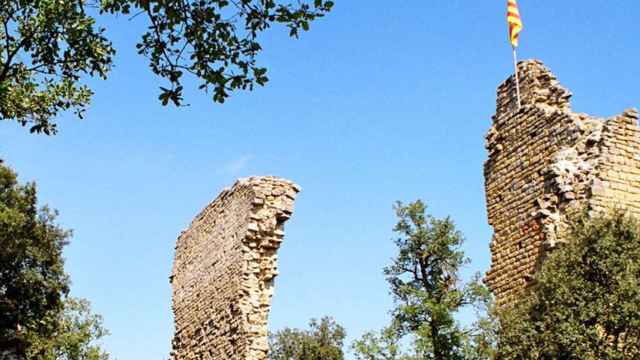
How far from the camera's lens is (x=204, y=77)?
322 inches

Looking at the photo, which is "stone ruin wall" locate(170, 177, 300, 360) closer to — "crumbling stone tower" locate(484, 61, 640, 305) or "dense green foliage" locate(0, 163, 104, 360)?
"crumbling stone tower" locate(484, 61, 640, 305)

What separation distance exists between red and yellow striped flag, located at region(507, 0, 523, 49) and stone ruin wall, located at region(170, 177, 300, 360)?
543 centimetres

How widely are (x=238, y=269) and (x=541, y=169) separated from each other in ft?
20.2

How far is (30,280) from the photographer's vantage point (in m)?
28.6

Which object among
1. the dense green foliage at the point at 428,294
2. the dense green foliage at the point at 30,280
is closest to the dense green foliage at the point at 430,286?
the dense green foliage at the point at 428,294

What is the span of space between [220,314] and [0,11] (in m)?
8.05

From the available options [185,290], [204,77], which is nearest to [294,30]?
[204,77]

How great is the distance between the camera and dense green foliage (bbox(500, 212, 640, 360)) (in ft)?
33.1

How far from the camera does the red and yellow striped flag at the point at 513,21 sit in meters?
16.0

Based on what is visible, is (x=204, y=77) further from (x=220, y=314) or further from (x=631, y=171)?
(x=220, y=314)

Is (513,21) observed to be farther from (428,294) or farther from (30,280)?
(30,280)

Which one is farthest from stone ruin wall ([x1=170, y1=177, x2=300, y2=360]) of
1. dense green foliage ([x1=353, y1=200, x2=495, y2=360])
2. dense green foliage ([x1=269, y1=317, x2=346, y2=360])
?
dense green foliage ([x1=269, y1=317, x2=346, y2=360])

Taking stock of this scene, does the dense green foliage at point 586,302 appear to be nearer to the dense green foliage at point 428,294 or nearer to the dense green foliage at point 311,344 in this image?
the dense green foliage at point 428,294

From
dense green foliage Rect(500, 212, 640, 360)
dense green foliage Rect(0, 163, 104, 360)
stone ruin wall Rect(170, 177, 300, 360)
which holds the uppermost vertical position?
dense green foliage Rect(0, 163, 104, 360)
